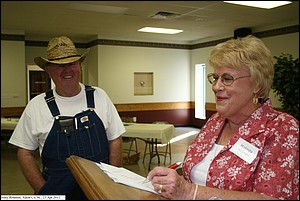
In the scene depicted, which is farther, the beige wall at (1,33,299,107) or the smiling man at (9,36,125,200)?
the beige wall at (1,33,299,107)

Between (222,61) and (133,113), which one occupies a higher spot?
(222,61)

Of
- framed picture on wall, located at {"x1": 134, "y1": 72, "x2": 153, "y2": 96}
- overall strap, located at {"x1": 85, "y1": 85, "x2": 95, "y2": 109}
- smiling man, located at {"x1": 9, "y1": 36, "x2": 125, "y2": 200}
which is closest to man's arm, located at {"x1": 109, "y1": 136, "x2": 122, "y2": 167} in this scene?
smiling man, located at {"x1": 9, "y1": 36, "x2": 125, "y2": 200}

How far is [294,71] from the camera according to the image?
415 centimetres

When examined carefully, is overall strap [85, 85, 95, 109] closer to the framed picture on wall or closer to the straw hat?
the straw hat

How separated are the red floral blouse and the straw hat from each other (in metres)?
0.62

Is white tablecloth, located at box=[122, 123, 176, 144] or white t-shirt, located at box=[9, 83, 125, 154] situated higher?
white t-shirt, located at box=[9, 83, 125, 154]

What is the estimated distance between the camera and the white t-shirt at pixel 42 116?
114 centimetres

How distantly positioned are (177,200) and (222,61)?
43 centimetres

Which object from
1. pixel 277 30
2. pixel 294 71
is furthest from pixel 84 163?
pixel 277 30

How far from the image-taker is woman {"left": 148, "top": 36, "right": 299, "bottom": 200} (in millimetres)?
689

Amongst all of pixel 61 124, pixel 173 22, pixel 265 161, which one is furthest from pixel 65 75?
pixel 173 22

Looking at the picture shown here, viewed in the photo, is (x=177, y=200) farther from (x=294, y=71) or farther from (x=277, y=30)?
(x=277, y=30)

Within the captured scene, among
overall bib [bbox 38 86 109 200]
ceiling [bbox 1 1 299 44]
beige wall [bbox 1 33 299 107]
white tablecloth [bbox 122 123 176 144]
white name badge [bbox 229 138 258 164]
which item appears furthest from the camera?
beige wall [bbox 1 33 299 107]

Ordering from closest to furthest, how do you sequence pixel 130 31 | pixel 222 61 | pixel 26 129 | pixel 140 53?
pixel 222 61
pixel 26 129
pixel 130 31
pixel 140 53
